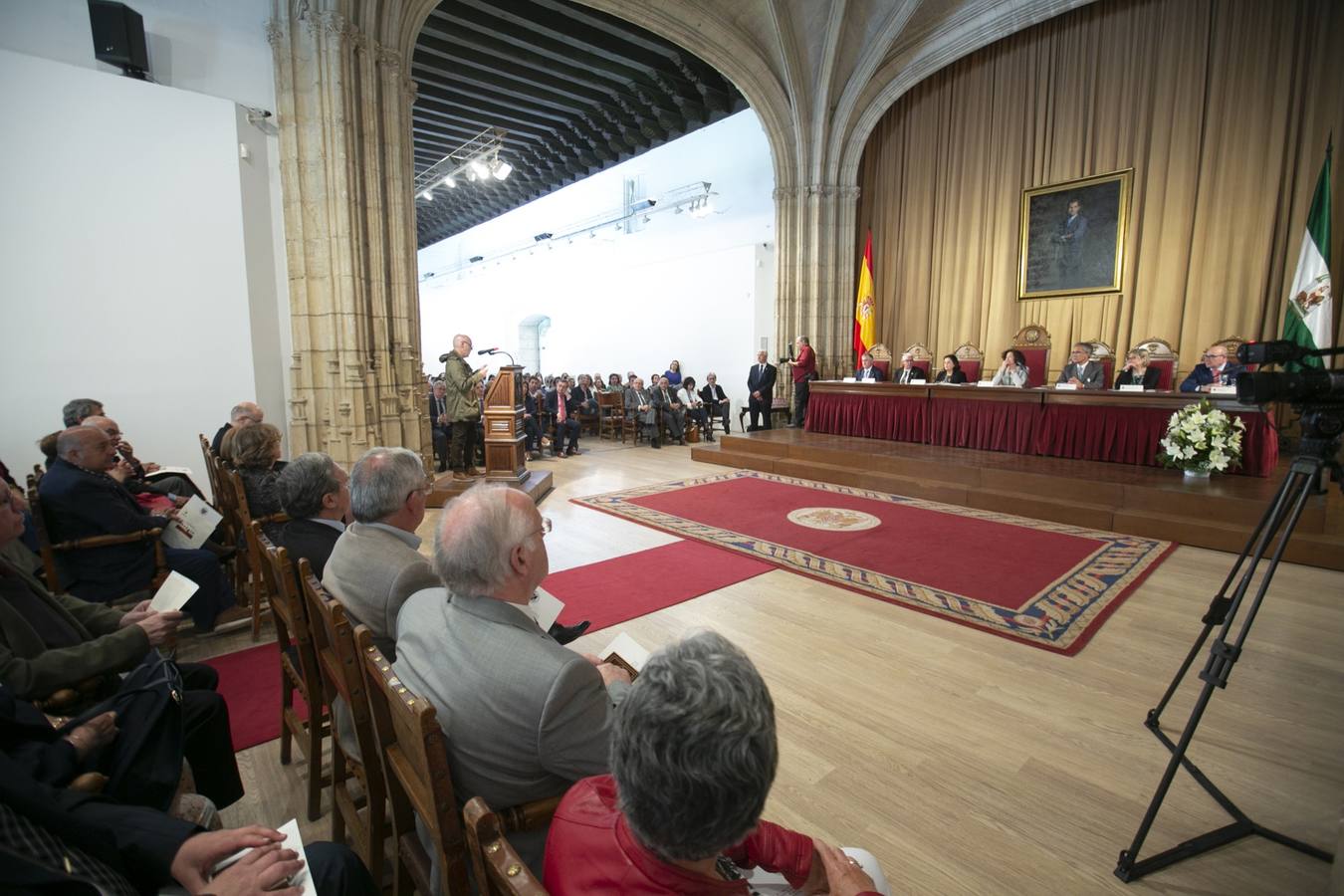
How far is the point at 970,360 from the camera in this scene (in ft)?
26.6

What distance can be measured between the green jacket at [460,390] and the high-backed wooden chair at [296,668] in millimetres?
4097

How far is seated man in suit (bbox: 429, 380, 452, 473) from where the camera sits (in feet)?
24.4

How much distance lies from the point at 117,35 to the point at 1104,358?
357 inches

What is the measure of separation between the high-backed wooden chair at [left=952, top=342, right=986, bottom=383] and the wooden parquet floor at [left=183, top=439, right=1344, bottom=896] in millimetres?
4960

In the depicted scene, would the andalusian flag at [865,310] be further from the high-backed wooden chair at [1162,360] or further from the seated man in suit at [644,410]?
the high-backed wooden chair at [1162,360]

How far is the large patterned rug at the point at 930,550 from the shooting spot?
10.4 ft

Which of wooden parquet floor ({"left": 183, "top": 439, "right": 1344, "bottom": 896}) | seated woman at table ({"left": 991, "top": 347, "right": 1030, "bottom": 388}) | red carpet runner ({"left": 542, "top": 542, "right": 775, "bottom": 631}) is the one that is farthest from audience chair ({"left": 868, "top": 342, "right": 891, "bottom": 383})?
wooden parquet floor ({"left": 183, "top": 439, "right": 1344, "bottom": 896})

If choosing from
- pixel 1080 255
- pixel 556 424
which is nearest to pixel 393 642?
pixel 556 424

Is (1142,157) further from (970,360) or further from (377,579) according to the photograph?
(377,579)

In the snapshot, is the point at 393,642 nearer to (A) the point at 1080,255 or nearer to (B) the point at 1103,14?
(A) the point at 1080,255

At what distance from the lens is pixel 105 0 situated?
13.9ft

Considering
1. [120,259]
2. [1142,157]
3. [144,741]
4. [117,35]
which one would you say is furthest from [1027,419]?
[117,35]

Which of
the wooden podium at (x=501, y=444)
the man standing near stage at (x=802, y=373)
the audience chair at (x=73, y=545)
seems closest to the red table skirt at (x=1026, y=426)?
the man standing near stage at (x=802, y=373)

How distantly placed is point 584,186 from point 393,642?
14106 millimetres
